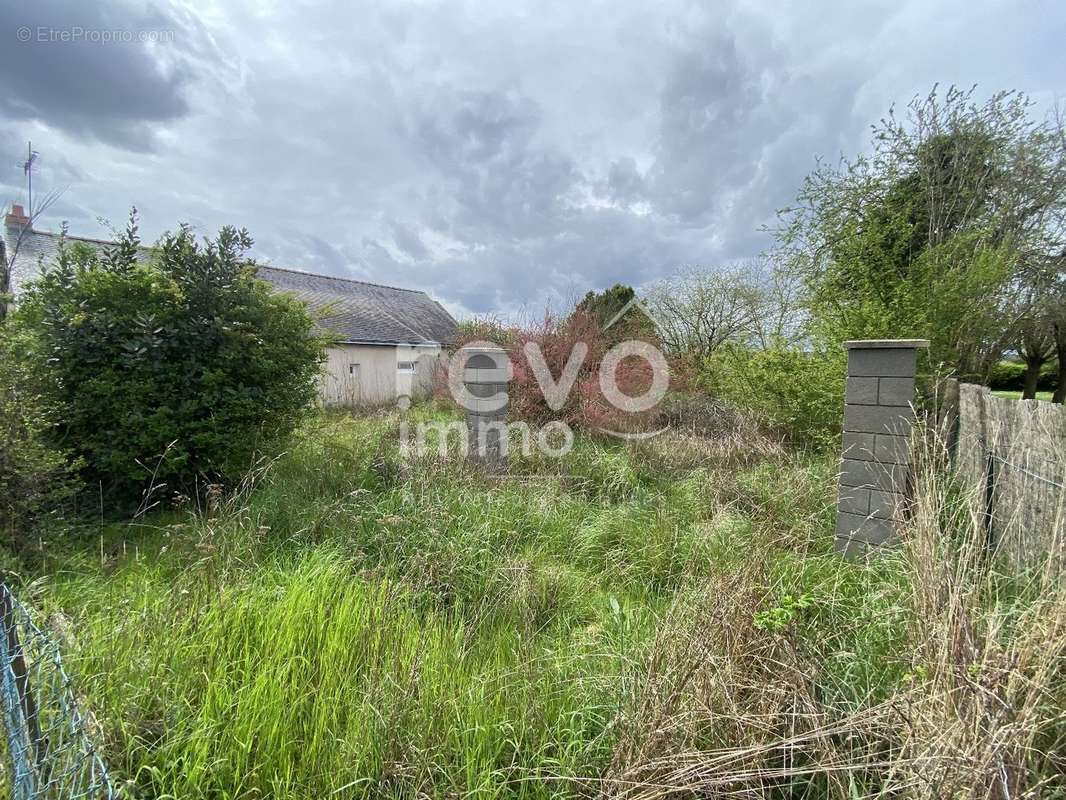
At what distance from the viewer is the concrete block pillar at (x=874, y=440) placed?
2920 mm

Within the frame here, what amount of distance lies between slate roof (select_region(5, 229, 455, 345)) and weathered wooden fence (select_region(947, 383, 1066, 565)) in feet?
45.6

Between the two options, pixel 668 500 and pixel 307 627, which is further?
pixel 668 500

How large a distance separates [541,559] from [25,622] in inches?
109

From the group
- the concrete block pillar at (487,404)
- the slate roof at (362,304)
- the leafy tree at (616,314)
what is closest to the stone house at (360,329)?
the slate roof at (362,304)

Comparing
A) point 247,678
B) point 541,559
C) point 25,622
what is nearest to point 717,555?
point 541,559

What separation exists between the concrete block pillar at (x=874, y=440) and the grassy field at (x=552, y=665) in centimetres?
37

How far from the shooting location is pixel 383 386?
1645cm

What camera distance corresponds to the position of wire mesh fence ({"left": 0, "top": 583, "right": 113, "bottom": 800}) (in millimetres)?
1387

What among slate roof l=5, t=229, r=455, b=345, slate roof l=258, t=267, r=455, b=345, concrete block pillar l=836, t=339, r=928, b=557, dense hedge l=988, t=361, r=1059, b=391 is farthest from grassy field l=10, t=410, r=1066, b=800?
dense hedge l=988, t=361, r=1059, b=391

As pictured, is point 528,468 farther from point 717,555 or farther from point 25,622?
point 25,622

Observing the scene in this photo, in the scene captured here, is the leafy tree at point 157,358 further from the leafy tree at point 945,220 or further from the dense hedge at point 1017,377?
the dense hedge at point 1017,377

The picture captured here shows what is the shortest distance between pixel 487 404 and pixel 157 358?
11.8ft

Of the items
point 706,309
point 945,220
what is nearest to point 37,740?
point 945,220

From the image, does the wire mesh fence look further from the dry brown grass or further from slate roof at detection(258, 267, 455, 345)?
slate roof at detection(258, 267, 455, 345)
